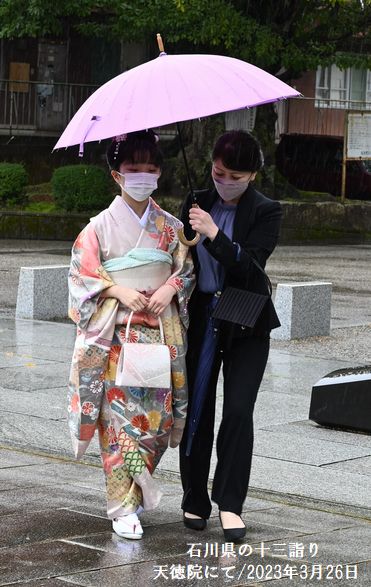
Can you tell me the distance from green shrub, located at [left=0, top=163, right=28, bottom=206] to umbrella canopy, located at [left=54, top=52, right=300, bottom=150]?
61.4 ft

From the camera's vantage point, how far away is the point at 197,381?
530cm

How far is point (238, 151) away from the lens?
201 inches

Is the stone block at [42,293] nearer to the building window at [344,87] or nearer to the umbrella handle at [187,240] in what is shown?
the umbrella handle at [187,240]

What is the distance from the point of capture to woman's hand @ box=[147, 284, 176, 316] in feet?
16.8

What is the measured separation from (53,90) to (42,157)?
1.63 meters

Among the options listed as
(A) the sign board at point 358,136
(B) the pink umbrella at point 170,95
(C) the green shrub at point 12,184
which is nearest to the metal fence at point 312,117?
(A) the sign board at point 358,136

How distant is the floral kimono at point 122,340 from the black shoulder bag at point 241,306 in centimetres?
19

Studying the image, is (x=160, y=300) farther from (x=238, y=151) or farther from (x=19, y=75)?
(x=19, y=75)

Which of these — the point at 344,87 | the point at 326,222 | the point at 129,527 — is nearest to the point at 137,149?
the point at 129,527

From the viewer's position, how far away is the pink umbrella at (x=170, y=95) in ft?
16.2

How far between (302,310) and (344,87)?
82.7 feet

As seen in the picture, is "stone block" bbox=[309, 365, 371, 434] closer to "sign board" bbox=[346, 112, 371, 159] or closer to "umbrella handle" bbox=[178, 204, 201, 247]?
"umbrella handle" bbox=[178, 204, 201, 247]

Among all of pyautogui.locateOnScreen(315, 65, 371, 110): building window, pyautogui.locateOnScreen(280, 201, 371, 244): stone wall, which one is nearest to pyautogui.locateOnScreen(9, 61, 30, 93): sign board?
pyautogui.locateOnScreen(280, 201, 371, 244): stone wall

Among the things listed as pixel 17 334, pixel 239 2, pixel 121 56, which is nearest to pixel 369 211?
pixel 239 2
